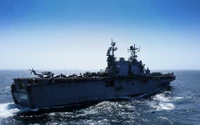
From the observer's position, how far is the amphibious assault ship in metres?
32.7

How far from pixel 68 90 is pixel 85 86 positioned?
3480 millimetres

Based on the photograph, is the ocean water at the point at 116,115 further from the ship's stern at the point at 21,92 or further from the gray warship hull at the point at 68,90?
the gray warship hull at the point at 68,90

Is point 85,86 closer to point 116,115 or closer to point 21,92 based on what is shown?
point 116,115

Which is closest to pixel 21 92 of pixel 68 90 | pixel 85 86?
pixel 68 90

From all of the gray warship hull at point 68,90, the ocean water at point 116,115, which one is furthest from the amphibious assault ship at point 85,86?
the ocean water at point 116,115

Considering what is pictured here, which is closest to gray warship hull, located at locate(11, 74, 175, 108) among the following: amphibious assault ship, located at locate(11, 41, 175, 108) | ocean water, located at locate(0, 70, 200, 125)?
amphibious assault ship, located at locate(11, 41, 175, 108)

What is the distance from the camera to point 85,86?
37.5 meters

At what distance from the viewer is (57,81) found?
34.3 m

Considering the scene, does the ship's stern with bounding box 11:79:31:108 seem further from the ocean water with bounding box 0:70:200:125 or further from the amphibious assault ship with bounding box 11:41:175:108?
the ocean water with bounding box 0:70:200:125

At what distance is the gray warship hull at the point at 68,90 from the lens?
106 feet

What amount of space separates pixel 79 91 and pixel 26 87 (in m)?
9.43

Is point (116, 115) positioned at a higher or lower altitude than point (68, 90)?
lower

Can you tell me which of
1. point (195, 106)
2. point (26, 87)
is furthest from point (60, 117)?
point (195, 106)

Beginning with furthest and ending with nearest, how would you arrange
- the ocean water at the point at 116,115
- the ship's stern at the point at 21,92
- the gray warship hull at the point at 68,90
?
the gray warship hull at the point at 68,90 < the ship's stern at the point at 21,92 < the ocean water at the point at 116,115
